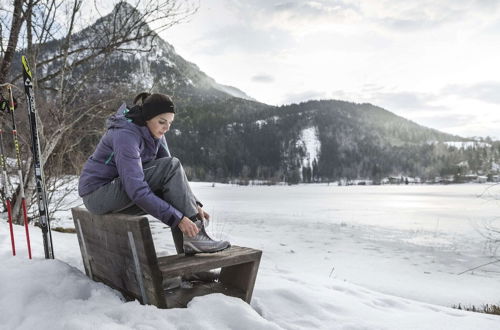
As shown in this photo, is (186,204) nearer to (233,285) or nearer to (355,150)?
(233,285)

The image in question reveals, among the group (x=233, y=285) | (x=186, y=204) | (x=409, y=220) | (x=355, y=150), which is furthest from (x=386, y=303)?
(x=355, y=150)

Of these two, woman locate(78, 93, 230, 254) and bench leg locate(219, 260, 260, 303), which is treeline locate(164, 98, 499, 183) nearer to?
bench leg locate(219, 260, 260, 303)

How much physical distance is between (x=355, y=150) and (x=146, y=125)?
181069 millimetres

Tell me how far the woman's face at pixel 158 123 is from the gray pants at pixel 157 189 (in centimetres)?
24

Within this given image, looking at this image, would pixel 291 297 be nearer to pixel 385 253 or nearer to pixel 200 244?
pixel 200 244

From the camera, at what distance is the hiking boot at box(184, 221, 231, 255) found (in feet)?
8.43

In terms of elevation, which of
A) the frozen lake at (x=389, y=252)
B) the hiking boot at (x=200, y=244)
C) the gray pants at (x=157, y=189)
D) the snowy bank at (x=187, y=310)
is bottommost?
the frozen lake at (x=389, y=252)

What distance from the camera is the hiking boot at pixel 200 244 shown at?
2570mm

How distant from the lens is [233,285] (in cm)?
288

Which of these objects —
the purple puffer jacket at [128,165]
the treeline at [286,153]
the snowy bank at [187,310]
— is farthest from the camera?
the treeline at [286,153]

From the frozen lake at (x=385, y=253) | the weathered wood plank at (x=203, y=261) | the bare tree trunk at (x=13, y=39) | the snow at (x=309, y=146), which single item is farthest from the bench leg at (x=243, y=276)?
the snow at (x=309, y=146)

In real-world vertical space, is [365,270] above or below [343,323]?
below

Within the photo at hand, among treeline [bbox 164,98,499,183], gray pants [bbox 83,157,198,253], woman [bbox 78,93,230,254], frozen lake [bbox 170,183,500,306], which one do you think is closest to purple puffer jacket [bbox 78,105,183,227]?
woman [bbox 78,93,230,254]

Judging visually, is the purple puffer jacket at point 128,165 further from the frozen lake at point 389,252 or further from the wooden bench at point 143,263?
the frozen lake at point 389,252
